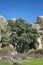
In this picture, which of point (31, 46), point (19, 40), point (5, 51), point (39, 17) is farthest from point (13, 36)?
point (39, 17)

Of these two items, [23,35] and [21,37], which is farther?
[23,35]

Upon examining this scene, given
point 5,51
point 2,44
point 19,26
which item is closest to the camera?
point 5,51

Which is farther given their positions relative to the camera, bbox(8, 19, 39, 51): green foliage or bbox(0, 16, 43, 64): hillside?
bbox(8, 19, 39, 51): green foliage

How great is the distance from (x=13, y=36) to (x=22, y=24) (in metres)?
4.50

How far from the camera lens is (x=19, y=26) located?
59750 millimetres

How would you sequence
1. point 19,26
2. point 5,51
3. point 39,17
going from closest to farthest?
point 5,51, point 19,26, point 39,17

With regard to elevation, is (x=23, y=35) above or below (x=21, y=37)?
above

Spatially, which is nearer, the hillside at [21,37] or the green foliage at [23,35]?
the hillside at [21,37]

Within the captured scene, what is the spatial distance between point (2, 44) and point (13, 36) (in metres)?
4.19

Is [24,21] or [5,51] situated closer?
[5,51]

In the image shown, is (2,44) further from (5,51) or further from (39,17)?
(39,17)

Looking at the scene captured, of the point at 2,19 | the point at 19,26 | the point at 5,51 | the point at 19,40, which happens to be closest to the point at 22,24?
the point at 19,26

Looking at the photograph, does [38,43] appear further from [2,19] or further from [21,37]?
[2,19]

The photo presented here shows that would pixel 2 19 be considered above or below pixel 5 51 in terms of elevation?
above
